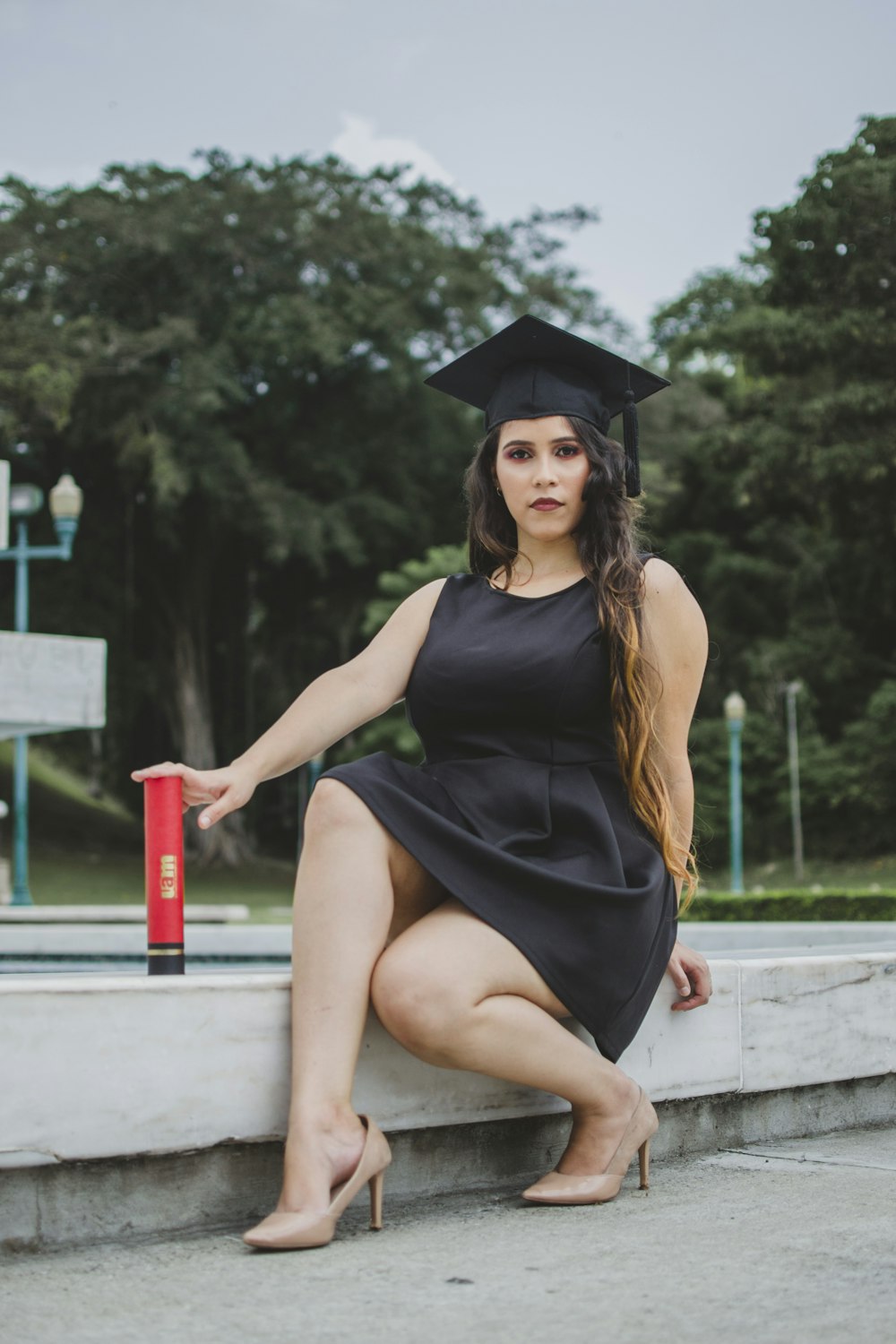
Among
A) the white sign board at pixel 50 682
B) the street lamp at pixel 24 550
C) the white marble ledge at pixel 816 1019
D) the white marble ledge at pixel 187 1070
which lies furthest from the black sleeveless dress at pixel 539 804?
the street lamp at pixel 24 550

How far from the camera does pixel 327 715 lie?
2840mm

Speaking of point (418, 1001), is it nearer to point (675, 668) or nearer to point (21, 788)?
point (675, 668)

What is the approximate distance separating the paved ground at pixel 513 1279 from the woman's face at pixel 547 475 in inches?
51.2

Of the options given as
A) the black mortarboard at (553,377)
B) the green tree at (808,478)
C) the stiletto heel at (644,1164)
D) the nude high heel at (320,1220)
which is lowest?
the stiletto heel at (644,1164)

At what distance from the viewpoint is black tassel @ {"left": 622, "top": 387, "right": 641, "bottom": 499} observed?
10.1ft

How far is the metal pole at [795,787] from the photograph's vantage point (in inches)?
1080

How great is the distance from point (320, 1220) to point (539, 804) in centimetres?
82

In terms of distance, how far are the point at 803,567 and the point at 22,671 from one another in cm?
1907

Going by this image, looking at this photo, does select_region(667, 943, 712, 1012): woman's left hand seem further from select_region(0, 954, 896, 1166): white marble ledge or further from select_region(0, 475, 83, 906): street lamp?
select_region(0, 475, 83, 906): street lamp

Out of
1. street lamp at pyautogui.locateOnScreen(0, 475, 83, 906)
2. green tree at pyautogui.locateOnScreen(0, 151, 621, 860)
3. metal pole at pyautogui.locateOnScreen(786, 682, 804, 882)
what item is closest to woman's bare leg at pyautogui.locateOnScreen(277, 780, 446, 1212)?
street lamp at pyautogui.locateOnScreen(0, 475, 83, 906)

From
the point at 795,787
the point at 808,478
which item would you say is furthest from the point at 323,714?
the point at 795,787

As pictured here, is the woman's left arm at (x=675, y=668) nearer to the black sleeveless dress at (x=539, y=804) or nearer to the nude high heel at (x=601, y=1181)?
the black sleeveless dress at (x=539, y=804)

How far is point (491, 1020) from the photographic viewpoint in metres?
2.48

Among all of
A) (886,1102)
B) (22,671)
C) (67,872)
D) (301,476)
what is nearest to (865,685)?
(301,476)
